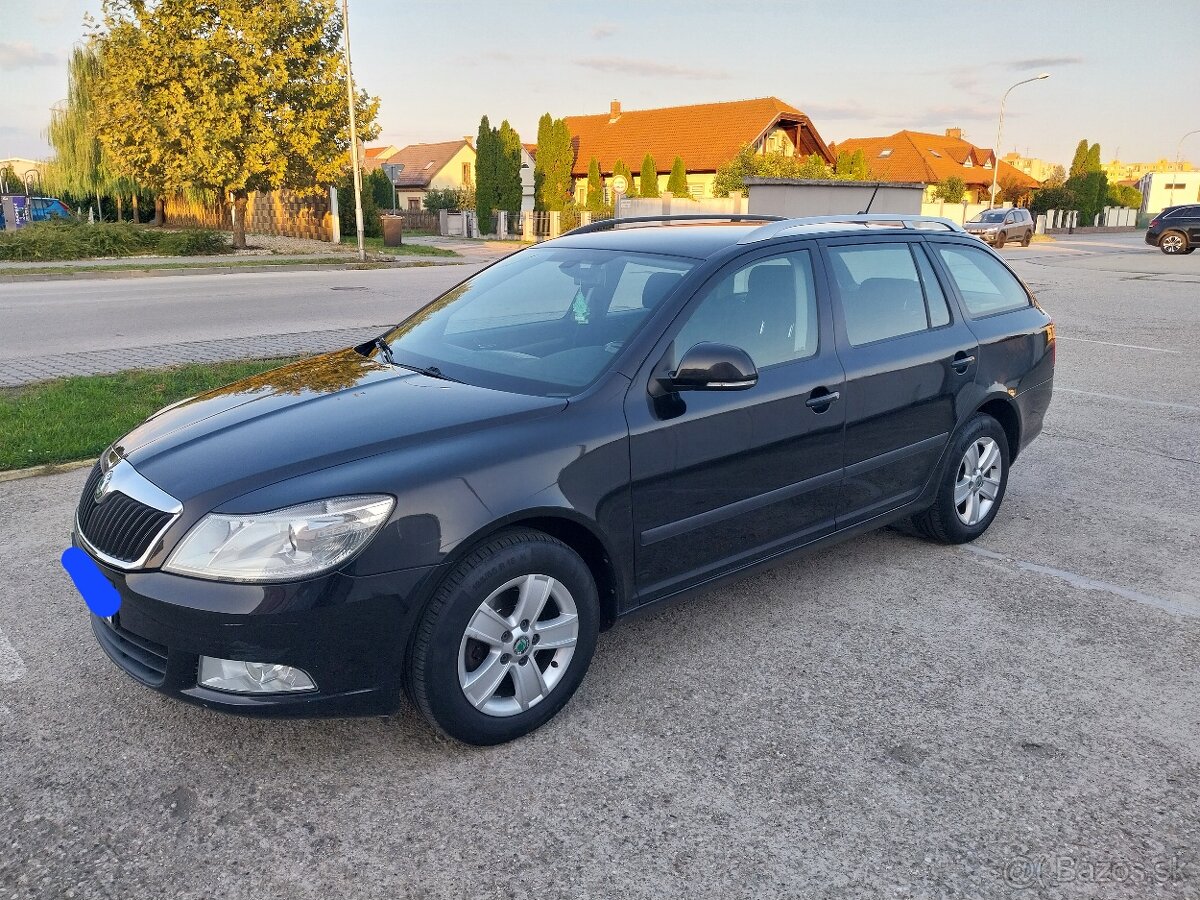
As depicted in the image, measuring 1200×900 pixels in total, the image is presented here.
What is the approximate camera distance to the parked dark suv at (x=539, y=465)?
8.80ft

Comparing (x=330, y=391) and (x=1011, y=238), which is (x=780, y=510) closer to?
(x=330, y=391)

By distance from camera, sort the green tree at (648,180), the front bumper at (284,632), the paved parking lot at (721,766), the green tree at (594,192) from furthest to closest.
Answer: the green tree at (594,192), the green tree at (648,180), the front bumper at (284,632), the paved parking lot at (721,766)

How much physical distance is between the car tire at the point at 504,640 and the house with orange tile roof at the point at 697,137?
44266mm

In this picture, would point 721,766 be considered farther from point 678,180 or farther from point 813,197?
point 678,180

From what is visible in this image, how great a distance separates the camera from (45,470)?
568 cm

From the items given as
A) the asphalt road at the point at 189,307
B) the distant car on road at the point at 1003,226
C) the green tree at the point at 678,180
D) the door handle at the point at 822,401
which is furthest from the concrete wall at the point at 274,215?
the door handle at the point at 822,401

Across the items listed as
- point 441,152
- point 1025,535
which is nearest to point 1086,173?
point 441,152

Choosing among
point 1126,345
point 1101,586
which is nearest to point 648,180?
point 1126,345

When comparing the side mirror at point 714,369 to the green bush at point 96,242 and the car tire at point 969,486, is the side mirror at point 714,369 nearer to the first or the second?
the car tire at point 969,486

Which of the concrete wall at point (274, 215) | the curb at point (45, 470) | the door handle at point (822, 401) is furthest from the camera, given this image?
the concrete wall at point (274, 215)

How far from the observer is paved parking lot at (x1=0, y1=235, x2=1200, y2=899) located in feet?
8.09

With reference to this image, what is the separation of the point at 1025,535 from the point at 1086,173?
65764 millimetres

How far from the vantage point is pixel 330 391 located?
350 cm

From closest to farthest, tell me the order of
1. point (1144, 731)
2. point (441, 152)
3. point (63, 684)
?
point (1144, 731) < point (63, 684) < point (441, 152)
